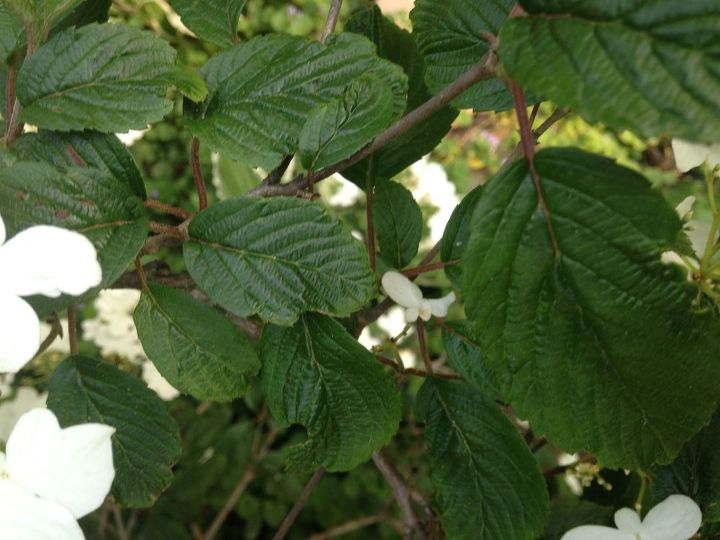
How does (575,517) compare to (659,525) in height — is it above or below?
below

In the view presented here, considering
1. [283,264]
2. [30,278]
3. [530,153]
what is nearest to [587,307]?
[530,153]

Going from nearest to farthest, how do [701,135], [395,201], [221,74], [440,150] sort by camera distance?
[701,135]
[221,74]
[395,201]
[440,150]

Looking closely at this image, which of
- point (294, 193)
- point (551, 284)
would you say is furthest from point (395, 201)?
point (551, 284)

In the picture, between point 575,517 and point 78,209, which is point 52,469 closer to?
point 78,209

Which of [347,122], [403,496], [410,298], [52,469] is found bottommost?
[403,496]

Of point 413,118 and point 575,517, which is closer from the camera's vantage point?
point 413,118

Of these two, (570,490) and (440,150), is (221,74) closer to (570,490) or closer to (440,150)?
(570,490)

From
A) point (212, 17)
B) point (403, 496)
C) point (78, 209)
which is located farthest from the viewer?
point (403, 496)
